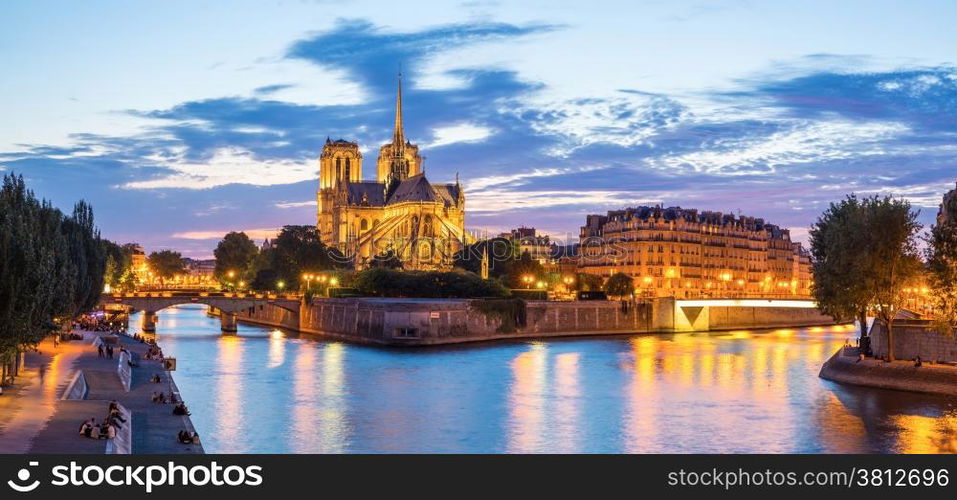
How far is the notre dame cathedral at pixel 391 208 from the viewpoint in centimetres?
11706

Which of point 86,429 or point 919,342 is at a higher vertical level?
point 919,342

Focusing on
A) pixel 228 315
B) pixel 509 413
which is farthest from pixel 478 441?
pixel 228 315

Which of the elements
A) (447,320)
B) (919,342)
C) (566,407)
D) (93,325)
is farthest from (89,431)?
(447,320)

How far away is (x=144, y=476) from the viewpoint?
14.9 metres

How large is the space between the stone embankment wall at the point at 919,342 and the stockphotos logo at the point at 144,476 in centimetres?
2561

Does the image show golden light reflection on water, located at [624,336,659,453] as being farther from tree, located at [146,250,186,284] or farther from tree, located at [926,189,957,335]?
tree, located at [146,250,186,284]

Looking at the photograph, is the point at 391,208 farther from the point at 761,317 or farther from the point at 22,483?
the point at 22,483

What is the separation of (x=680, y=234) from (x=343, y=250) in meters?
45.2

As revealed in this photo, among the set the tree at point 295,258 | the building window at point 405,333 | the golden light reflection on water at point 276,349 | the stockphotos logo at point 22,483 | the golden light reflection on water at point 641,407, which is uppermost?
the tree at point 295,258

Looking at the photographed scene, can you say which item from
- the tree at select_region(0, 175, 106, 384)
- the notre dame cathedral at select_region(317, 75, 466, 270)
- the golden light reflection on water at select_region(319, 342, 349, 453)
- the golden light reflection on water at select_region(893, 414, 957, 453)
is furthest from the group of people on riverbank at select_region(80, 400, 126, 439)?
the notre dame cathedral at select_region(317, 75, 466, 270)

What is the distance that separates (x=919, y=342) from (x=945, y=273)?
4502 millimetres

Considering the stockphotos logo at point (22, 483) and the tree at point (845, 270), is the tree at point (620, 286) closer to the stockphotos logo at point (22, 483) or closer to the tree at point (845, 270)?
the tree at point (845, 270)

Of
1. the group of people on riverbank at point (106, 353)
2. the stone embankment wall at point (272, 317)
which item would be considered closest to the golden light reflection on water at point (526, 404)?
the group of people on riverbank at point (106, 353)

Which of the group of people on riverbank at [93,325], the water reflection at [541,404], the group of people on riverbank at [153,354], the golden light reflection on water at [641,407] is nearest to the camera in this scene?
the water reflection at [541,404]
